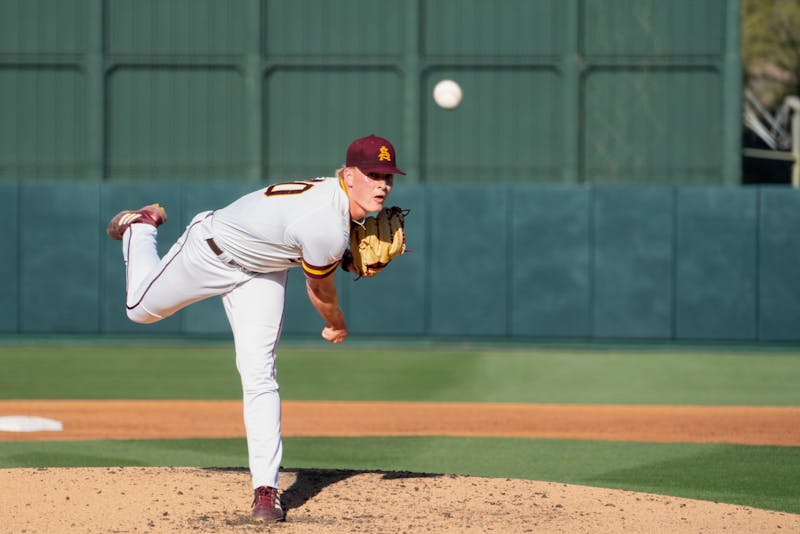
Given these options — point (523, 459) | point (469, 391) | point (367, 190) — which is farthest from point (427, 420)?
point (367, 190)

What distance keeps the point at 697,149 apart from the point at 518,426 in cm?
890

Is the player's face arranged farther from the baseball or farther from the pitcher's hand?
the baseball

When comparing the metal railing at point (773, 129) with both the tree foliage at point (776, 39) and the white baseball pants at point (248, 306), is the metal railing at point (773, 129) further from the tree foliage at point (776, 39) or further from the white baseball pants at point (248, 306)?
the white baseball pants at point (248, 306)

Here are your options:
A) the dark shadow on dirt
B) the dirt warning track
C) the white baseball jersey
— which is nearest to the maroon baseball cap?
the white baseball jersey

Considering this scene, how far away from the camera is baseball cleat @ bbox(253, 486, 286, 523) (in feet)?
17.6

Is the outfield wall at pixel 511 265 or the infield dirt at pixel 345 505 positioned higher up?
the outfield wall at pixel 511 265

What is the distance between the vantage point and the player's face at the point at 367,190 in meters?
5.21

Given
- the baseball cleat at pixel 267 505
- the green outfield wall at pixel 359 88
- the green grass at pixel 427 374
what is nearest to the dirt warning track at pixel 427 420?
the green grass at pixel 427 374

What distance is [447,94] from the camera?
15.8 meters

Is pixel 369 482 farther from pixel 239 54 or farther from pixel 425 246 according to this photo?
pixel 239 54

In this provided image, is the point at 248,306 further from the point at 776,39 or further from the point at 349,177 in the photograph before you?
the point at 776,39

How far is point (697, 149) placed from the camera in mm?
17078

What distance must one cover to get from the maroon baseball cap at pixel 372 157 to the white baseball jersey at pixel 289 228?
148 millimetres

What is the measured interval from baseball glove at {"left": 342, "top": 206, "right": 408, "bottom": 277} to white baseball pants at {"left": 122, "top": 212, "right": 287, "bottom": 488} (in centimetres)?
42
